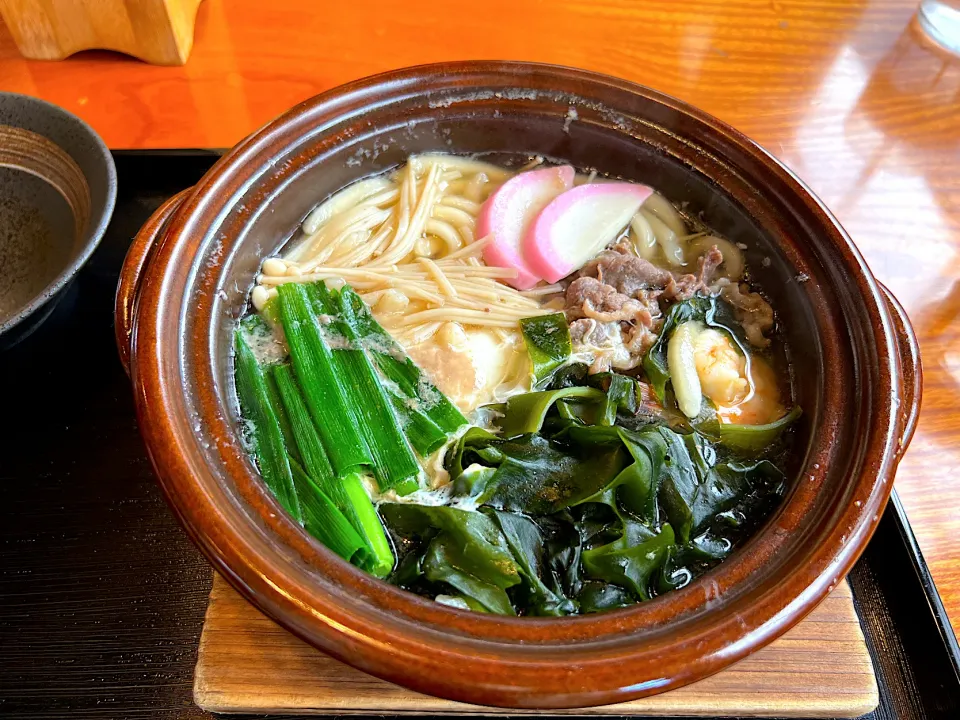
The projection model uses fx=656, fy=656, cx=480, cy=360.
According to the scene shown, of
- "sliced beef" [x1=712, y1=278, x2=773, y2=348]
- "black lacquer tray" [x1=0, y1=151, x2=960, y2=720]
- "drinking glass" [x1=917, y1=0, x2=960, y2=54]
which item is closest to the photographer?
"black lacquer tray" [x1=0, y1=151, x2=960, y2=720]

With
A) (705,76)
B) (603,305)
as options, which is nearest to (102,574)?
(603,305)

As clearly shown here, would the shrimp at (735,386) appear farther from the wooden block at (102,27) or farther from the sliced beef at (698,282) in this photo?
the wooden block at (102,27)

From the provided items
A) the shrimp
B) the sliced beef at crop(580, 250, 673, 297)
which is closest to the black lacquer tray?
the shrimp

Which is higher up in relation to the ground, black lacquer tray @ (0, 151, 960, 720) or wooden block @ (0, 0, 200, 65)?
wooden block @ (0, 0, 200, 65)

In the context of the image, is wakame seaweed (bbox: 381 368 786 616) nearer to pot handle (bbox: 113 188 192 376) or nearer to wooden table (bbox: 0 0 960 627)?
pot handle (bbox: 113 188 192 376)

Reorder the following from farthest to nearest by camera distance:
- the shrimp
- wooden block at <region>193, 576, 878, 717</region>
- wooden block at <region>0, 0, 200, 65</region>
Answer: wooden block at <region>0, 0, 200, 65</region> < the shrimp < wooden block at <region>193, 576, 878, 717</region>

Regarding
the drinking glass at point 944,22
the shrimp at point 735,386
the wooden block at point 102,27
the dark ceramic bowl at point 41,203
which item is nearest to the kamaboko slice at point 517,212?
the shrimp at point 735,386

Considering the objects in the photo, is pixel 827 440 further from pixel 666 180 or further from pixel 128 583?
pixel 128 583

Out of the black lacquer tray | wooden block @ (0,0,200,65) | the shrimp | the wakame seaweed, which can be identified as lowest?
the black lacquer tray

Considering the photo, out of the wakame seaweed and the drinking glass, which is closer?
the wakame seaweed
